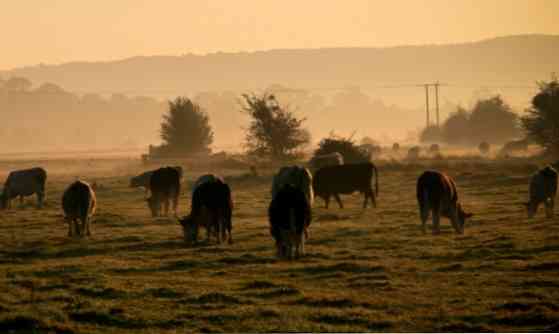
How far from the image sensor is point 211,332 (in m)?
12.4

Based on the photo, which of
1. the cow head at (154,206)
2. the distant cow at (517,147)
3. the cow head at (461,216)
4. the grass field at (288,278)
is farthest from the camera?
the distant cow at (517,147)

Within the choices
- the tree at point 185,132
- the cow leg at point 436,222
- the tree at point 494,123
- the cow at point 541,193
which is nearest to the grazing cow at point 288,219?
the cow leg at point 436,222

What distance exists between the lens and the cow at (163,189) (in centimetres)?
2877

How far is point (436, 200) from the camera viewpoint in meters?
21.8

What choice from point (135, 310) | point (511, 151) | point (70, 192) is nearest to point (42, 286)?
point (135, 310)

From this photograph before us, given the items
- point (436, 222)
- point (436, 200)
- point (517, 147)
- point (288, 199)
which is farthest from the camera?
point (517, 147)

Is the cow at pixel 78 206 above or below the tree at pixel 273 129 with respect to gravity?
below

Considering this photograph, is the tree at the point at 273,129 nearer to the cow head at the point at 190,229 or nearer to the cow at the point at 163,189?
the cow at the point at 163,189

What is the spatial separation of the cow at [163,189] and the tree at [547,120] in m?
31.8

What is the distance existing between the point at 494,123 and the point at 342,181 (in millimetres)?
75170

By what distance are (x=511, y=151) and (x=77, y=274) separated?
58837mm

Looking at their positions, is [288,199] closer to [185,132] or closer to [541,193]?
[541,193]

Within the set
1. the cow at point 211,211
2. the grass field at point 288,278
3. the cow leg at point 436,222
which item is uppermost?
the cow at point 211,211

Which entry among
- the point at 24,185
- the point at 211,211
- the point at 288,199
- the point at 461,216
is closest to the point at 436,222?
the point at 461,216
